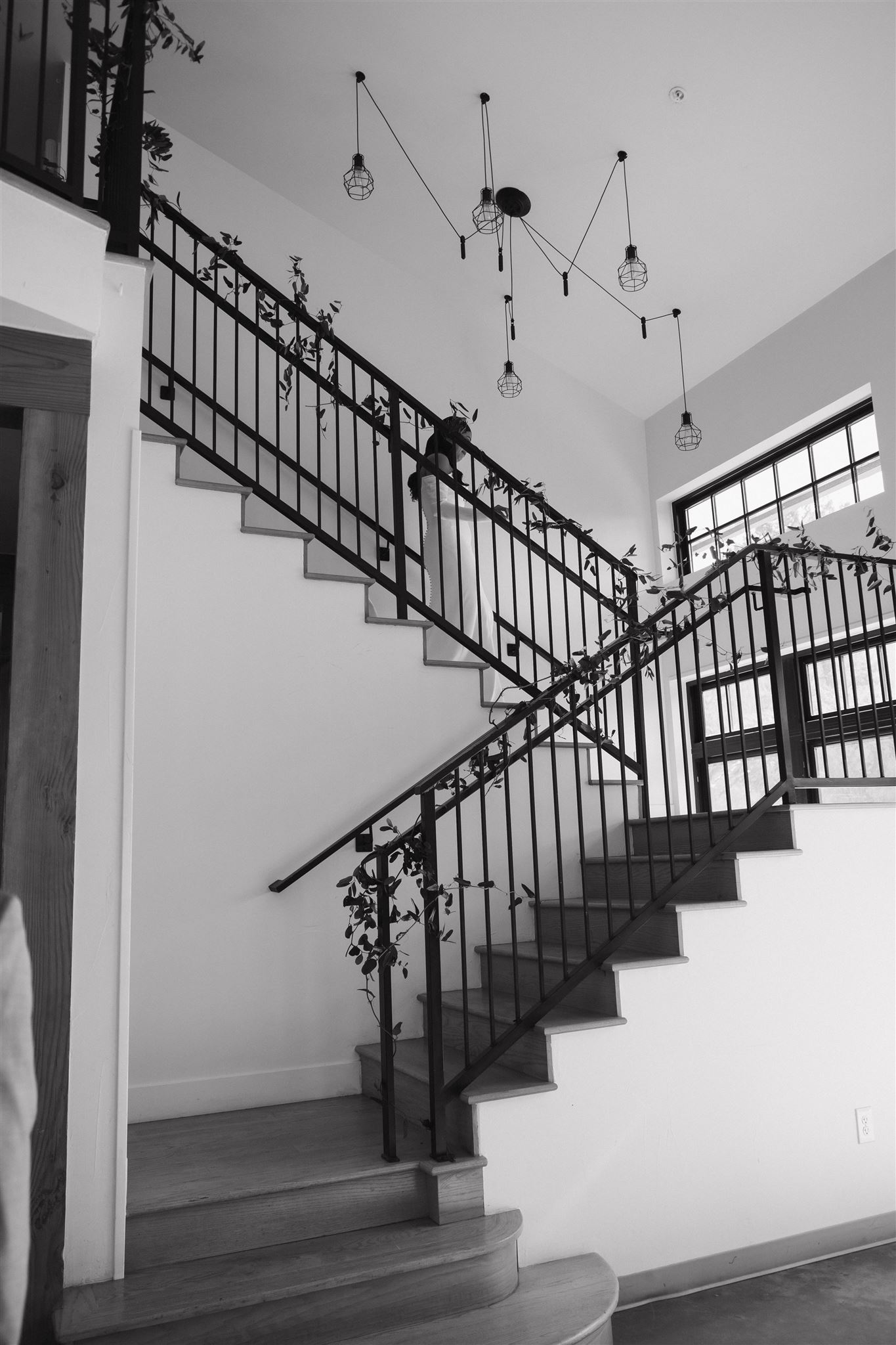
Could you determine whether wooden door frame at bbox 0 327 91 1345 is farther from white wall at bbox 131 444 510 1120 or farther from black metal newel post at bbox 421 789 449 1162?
white wall at bbox 131 444 510 1120

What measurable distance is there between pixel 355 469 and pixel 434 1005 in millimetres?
2790

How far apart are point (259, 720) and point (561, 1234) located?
6.68ft

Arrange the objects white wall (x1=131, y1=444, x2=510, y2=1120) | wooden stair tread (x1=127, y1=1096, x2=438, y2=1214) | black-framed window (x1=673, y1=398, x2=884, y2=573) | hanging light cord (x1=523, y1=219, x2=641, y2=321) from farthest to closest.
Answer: hanging light cord (x1=523, y1=219, x2=641, y2=321), black-framed window (x1=673, y1=398, x2=884, y2=573), white wall (x1=131, y1=444, x2=510, y2=1120), wooden stair tread (x1=127, y1=1096, x2=438, y2=1214)

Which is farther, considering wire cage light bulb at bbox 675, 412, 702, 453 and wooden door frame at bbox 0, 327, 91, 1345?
wire cage light bulb at bbox 675, 412, 702, 453

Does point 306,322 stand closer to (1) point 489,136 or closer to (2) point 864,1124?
(1) point 489,136

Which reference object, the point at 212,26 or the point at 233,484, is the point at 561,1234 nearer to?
the point at 233,484

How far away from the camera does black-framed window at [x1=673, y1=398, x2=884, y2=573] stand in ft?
18.3

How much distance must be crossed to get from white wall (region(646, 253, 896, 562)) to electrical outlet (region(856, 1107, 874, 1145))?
3.08 meters

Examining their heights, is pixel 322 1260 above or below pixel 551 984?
below

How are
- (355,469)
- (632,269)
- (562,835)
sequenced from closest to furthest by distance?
(562,835) → (355,469) → (632,269)

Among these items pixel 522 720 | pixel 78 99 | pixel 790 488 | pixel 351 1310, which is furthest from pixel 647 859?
pixel 790 488

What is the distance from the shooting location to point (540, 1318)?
2.44 meters

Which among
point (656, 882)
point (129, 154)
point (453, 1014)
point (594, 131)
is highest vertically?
point (594, 131)

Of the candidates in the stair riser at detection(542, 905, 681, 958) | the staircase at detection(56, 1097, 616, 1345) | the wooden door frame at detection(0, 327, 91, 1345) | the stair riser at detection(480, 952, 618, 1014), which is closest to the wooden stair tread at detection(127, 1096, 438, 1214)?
the staircase at detection(56, 1097, 616, 1345)
